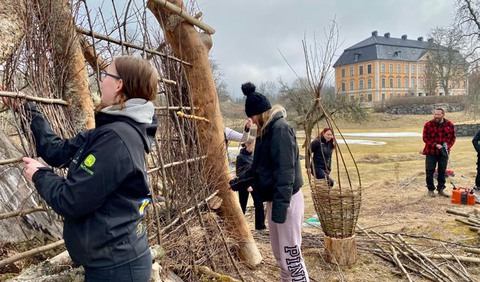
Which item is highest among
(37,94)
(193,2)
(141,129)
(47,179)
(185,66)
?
(193,2)

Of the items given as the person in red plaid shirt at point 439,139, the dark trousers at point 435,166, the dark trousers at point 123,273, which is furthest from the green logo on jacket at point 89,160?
the dark trousers at point 435,166

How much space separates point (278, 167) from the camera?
2973mm

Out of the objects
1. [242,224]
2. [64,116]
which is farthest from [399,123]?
[64,116]

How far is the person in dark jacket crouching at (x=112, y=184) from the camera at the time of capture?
1378 mm

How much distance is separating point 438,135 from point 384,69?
48.8 metres

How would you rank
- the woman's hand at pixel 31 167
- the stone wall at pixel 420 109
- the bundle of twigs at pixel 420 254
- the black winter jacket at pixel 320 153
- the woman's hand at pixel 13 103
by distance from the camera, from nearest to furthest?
1. the woman's hand at pixel 31 167
2. the woman's hand at pixel 13 103
3. the bundle of twigs at pixel 420 254
4. the black winter jacket at pixel 320 153
5. the stone wall at pixel 420 109

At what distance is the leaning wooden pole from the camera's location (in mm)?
3748

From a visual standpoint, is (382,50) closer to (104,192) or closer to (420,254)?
(420,254)

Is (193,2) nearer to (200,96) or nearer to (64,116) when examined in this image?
(200,96)

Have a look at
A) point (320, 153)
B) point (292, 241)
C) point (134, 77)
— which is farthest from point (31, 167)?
point (320, 153)

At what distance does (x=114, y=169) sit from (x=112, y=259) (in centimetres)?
37

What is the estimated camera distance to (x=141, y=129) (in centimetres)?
155

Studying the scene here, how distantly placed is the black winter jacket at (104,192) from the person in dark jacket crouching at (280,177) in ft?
5.02

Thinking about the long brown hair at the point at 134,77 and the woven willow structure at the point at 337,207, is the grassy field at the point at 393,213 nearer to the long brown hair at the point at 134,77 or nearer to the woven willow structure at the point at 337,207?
the woven willow structure at the point at 337,207
